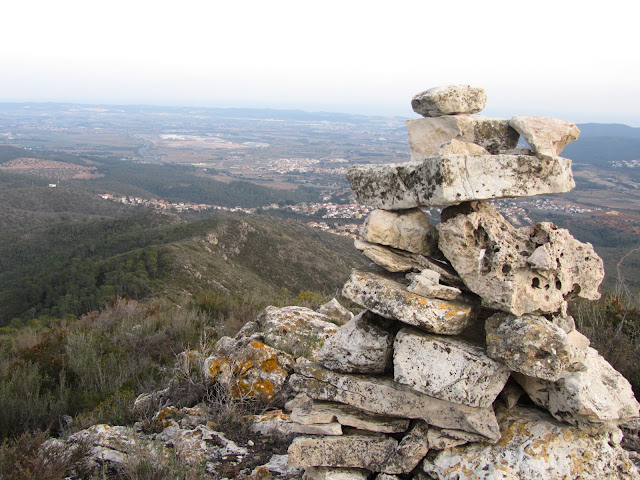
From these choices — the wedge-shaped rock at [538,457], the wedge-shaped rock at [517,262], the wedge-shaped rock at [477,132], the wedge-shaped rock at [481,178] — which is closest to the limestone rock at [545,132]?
the wedge-shaped rock at [481,178]

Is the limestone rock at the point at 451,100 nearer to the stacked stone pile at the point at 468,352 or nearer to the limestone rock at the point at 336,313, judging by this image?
the stacked stone pile at the point at 468,352

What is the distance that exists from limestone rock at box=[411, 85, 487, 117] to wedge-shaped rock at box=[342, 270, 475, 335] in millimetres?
2433

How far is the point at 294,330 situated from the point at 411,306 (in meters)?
4.68

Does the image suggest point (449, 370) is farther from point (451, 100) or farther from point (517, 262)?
point (451, 100)

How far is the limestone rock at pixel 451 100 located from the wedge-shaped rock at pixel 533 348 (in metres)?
2.82

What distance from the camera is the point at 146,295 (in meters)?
24.0

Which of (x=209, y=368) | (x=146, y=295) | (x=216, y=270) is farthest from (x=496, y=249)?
(x=216, y=270)

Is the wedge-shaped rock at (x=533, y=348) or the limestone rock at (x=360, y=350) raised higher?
the wedge-shaped rock at (x=533, y=348)

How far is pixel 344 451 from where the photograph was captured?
462 cm

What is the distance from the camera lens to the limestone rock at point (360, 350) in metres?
5.06

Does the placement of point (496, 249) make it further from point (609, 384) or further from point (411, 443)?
point (411, 443)

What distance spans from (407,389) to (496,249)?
1862 mm

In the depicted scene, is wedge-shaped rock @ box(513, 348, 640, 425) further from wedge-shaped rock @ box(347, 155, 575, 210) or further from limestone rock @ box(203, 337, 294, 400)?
limestone rock @ box(203, 337, 294, 400)

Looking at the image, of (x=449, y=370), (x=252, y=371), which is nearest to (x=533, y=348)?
(x=449, y=370)
